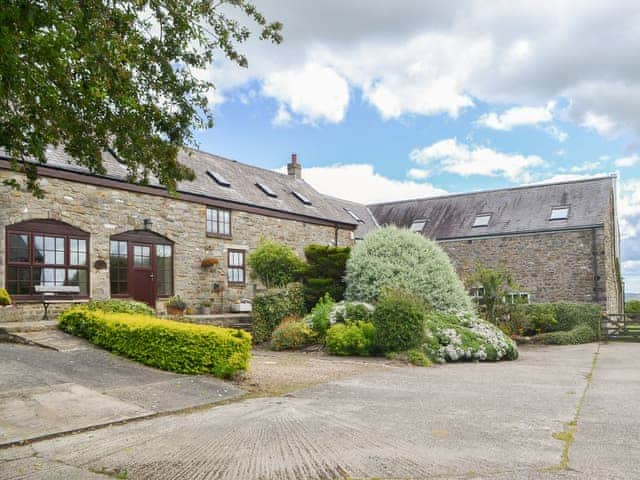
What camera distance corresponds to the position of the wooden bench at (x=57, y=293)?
44.4 ft

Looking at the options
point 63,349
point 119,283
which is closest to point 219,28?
point 63,349

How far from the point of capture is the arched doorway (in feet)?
51.3

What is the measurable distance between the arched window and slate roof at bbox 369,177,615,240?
15.2 meters

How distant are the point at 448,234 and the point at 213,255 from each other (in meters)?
15.1

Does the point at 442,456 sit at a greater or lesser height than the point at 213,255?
lesser

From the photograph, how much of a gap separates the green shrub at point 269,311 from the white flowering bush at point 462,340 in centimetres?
406

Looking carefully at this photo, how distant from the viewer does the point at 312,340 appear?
13.3 m

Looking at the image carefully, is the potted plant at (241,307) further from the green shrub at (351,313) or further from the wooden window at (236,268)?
the green shrub at (351,313)

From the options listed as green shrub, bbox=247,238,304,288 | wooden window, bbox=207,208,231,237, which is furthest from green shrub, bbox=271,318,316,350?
wooden window, bbox=207,208,231,237

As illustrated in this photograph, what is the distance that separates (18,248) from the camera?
43.5ft

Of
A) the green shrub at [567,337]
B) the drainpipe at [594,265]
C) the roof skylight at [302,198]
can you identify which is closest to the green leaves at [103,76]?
the green shrub at [567,337]

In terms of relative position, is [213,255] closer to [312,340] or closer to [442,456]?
[312,340]

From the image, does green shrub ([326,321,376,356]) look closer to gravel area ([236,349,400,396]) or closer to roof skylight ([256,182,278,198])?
gravel area ([236,349,400,396])

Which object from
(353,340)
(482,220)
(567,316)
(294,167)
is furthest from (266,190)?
(567,316)
